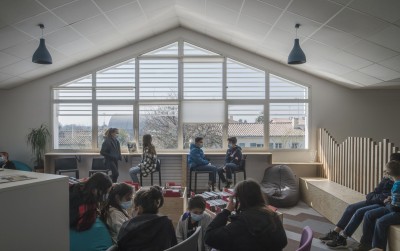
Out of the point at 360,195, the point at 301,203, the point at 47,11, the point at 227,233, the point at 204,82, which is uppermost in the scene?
the point at 47,11

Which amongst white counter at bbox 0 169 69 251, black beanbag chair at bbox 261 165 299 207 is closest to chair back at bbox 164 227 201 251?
white counter at bbox 0 169 69 251

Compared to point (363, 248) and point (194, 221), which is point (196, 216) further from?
point (363, 248)

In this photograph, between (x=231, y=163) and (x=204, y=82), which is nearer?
(x=231, y=163)

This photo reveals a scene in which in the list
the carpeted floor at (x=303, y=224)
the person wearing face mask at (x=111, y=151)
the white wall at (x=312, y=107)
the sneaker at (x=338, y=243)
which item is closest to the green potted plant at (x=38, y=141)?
the white wall at (x=312, y=107)

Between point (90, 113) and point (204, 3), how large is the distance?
363 centimetres

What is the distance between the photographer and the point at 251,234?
170 cm

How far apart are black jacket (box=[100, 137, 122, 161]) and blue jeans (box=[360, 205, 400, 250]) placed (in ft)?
14.5

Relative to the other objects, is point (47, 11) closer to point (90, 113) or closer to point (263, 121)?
point (90, 113)

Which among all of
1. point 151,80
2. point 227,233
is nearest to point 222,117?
point 151,80

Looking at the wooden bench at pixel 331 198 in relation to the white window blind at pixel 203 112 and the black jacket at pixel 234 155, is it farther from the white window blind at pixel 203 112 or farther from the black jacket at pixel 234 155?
the white window blind at pixel 203 112

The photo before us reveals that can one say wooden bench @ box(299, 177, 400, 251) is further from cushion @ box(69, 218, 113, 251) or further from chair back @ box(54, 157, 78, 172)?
chair back @ box(54, 157, 78, 172)

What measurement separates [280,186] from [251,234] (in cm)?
430

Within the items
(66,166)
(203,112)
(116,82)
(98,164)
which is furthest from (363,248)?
(116,82)

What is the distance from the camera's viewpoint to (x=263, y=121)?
22.2ft
